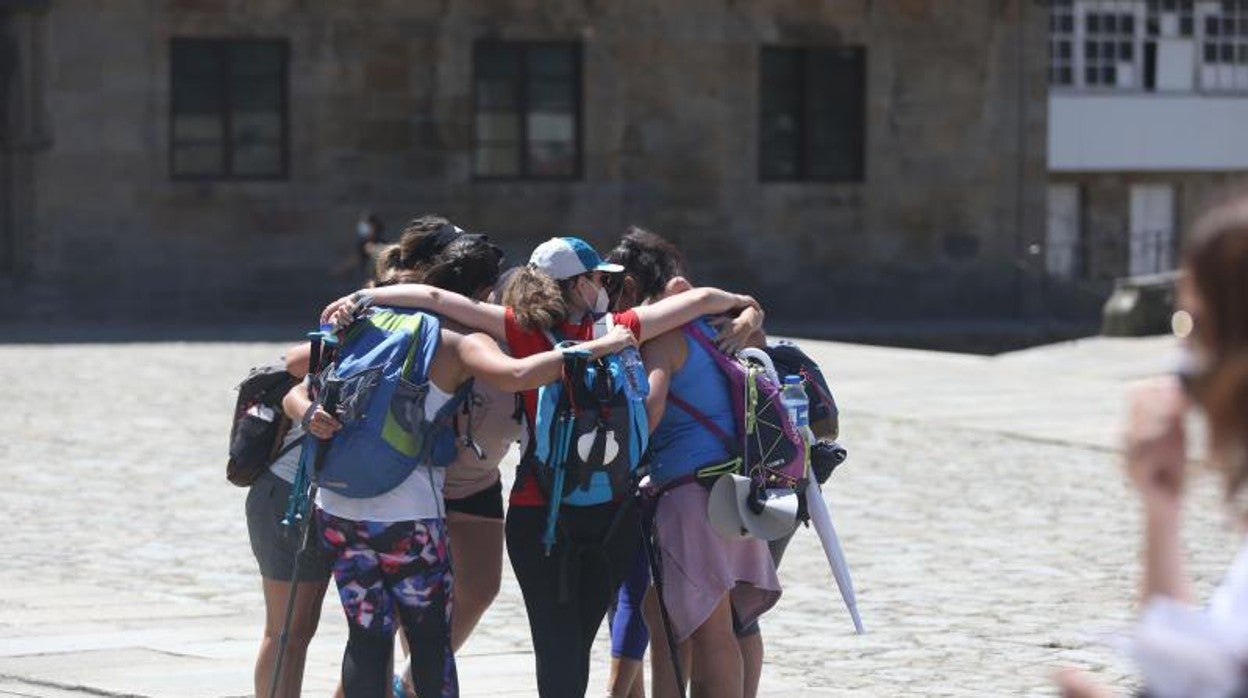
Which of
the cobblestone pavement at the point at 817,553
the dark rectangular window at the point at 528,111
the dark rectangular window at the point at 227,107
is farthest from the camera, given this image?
the dark rectangular window at the point at 528,111

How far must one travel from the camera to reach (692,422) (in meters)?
7.17

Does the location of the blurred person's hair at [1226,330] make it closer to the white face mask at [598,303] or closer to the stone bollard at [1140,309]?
the white face mask at [598,303]

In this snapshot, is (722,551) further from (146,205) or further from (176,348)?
(146,205)

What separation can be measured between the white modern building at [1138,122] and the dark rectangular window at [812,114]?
258 inches

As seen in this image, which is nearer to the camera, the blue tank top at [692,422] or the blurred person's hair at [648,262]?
the blue tank top at [692,422]

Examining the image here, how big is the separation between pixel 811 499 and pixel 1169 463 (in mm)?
Answer: 4447

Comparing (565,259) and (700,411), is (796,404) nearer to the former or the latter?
(700,411)

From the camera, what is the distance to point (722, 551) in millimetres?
7102

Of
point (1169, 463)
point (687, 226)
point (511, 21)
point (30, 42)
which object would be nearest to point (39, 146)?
point (30, 42)

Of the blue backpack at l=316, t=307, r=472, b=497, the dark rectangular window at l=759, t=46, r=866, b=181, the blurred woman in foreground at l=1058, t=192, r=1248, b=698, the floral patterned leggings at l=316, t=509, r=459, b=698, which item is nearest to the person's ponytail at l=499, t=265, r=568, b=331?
the blue backpack at l=316, t=307, r=472, b=497

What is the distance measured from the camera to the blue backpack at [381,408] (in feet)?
21.4

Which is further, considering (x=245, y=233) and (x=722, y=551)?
(x=245, y=233)

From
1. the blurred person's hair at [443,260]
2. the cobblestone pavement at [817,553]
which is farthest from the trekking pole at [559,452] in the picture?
the cobblestone pavement at [817,553]

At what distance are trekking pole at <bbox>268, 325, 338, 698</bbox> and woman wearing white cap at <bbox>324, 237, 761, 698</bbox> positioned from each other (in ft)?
0.32
